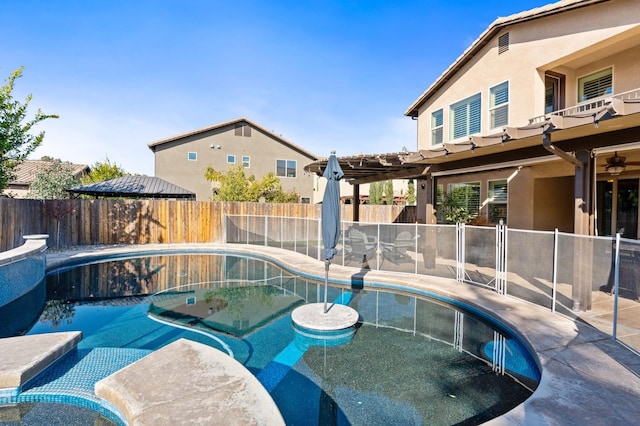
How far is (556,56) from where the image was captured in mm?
8430

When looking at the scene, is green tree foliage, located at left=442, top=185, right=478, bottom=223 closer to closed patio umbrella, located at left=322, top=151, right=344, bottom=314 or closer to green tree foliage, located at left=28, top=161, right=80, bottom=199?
closed patio umbrella, located at left=322, top=151, right=344, bottom=314

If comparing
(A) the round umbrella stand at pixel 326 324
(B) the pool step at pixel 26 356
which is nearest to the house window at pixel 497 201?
(A) the round umbrella stand at pixel 326 324

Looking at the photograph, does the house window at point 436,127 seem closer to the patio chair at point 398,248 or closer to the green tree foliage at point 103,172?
the patio chair at point 398,248

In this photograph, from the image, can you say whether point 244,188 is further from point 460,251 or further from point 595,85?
point 595,85

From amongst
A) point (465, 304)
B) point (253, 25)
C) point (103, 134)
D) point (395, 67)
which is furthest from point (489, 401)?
point (103, 134)

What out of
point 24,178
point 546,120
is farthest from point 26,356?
point 24,178

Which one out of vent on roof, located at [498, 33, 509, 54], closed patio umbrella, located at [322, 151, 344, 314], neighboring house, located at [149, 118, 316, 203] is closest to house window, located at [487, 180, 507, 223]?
vent on roof, located at [498, 33, 509, 54]

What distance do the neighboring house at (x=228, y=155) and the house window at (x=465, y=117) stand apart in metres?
14.3

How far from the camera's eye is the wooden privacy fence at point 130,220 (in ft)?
45.8

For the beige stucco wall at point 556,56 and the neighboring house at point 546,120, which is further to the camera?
the beige stucco wall at point 556,56

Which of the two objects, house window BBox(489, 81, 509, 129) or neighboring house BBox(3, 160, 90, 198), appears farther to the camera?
neighboring house BBox(3, 160, 90, 198)

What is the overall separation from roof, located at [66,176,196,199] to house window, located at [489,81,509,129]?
1388 cm

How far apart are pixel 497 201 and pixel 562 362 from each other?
25.9 ft

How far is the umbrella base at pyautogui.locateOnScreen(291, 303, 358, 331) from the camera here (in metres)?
5.65
